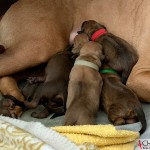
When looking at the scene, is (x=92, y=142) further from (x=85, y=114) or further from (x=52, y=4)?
(x=52, y=4)

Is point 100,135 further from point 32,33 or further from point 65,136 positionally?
point 32,33

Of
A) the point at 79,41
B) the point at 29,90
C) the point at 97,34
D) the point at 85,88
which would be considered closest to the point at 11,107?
the point at 29,90

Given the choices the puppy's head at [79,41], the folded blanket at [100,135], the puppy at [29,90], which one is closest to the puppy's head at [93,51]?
the puppy's head at [79,41]

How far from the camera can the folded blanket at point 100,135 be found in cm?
153

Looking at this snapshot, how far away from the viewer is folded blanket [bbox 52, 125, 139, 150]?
1.53 meters

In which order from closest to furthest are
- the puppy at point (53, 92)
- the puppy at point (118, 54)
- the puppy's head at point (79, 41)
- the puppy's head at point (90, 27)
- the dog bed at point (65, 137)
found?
1. the dog bed at point (65, 137)
2. the puppy at point (53, 92)
3. the puppy at point (118, 54)
4. the puppy's head at point (79, 41)
5. the puppy's head at point (90, 27)

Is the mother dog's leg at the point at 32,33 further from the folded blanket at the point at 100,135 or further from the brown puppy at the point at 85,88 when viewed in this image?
the folded blanket at the point at 100,135

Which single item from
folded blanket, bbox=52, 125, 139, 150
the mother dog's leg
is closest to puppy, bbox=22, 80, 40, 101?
the mother dog's leg

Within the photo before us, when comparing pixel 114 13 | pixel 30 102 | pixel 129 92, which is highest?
pixel 114 13

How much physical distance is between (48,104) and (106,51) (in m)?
0.43

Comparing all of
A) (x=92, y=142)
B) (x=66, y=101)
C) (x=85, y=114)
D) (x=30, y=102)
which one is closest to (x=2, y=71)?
(x=30, y=102)

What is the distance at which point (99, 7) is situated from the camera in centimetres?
242

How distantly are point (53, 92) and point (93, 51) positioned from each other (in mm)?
307

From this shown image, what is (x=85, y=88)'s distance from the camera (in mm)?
1805
